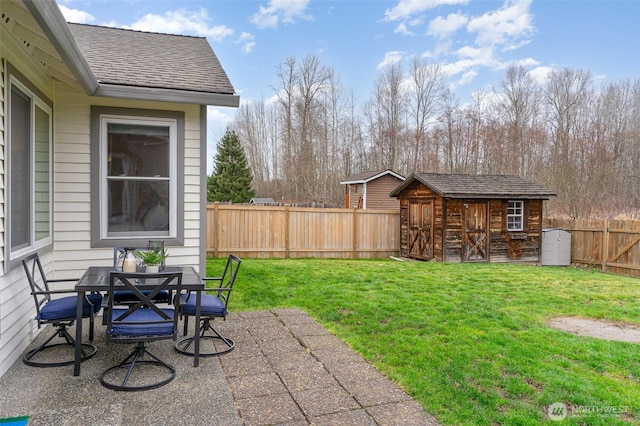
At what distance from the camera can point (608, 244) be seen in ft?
37.3

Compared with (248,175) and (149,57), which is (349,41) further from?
(149,57)

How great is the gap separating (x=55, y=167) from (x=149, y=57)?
1934 millimetres

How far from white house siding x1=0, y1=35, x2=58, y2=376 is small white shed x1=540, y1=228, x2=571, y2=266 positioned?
479 inches

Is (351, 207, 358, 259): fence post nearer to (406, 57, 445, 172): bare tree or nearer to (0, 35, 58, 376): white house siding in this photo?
(0, 35, 58, 376): white house siding

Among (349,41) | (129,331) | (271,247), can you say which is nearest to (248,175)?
(349,41)

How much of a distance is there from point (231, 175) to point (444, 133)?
1201cm

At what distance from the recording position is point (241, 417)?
2574 millimetres

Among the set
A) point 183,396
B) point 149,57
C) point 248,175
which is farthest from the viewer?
point 248,175

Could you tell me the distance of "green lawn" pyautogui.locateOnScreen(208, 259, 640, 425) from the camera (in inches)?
110

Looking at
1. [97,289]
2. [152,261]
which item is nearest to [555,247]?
[152,261]

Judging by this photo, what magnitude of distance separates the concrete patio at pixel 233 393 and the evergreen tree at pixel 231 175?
2052cm

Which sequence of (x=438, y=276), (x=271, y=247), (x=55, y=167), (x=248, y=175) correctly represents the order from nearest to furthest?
(x=55, y=167)
(x=438, y=276)
(x=271, y=247)
(x=248, y=175)

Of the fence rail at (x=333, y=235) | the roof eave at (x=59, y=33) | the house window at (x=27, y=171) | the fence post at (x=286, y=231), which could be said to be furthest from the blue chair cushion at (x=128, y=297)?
the fence post at (x=286, y=231)

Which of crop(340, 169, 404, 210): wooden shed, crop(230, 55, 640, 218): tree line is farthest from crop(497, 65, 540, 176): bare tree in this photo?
crop(340, 169, 404, 210): wooden shed
